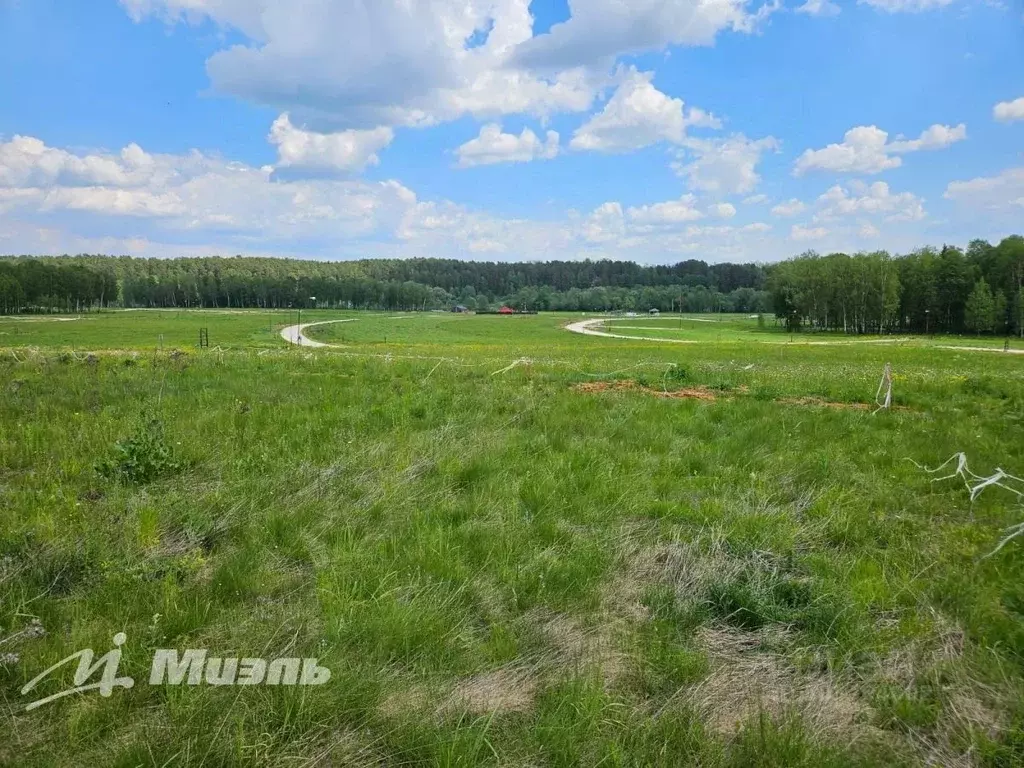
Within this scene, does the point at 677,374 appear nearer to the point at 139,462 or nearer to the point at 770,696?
the point at 139,462

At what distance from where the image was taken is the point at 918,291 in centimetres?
10556

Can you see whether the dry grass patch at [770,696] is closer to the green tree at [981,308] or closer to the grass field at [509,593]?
the grass field at [509,593]

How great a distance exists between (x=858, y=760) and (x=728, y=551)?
237 cm

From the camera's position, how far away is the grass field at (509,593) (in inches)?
123

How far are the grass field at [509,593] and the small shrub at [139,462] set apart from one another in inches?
1.2

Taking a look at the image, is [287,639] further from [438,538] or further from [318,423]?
[318,423]

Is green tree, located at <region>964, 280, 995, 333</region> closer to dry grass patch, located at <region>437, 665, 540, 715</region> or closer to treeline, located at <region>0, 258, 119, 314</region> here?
dry grass patch, located at <region>437, 665, 540, 715</region>

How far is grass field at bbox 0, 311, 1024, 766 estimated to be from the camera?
3.11 metres

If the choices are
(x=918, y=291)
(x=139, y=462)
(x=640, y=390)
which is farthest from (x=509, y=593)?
(x=918, y=291)

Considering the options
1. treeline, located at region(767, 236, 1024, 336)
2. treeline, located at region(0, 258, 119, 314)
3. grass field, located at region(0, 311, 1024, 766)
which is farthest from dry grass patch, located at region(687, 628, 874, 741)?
treeline, located at region(0, 258, 119, 314)

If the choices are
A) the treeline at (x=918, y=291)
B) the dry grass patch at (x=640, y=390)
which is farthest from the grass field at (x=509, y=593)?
the treeline at (x=918, y=291)

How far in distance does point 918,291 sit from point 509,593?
12490 centimetres

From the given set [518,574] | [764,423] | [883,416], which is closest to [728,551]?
[518,574]

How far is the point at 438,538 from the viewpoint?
5.30 m
